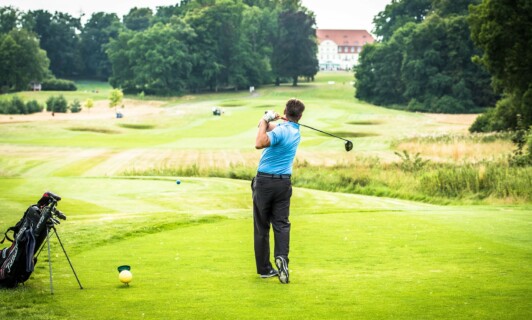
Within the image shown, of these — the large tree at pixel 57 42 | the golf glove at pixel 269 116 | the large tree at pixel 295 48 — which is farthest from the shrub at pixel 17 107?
the golf glove at pixel 269 116

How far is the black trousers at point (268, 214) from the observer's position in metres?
9.76

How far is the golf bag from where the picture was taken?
9.16 meters

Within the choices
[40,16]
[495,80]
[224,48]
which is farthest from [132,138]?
[40,16]

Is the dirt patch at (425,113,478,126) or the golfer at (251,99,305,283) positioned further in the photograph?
the dirt patch at (425,113,478,126)

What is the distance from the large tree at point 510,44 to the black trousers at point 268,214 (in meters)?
38.8

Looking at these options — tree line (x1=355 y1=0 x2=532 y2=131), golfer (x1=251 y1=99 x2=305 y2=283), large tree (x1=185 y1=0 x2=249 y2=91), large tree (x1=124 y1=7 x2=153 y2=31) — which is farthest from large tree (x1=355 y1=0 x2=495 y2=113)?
golfer (x1=251 y1=99 x2=305 y2=283)

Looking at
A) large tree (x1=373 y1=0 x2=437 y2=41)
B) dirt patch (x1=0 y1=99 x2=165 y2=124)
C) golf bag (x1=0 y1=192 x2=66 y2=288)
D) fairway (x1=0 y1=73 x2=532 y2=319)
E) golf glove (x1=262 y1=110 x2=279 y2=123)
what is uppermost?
large tree (x1=373 y1=0 x2=437 y2=41)

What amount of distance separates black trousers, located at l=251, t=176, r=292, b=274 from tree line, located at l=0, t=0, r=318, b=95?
375 ft

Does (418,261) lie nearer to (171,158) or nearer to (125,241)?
(125,241)

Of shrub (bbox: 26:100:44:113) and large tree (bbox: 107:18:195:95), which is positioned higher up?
large tree (bbox: 107:18:195:95)

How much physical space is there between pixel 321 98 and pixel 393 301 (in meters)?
115

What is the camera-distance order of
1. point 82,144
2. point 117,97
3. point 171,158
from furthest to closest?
point 117,97 < point 82,144 < point 171,158

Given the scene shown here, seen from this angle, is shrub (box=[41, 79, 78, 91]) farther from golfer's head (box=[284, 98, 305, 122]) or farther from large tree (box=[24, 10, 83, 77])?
golfer's head (box=[284, 98, 305, 122])

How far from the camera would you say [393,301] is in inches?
318
